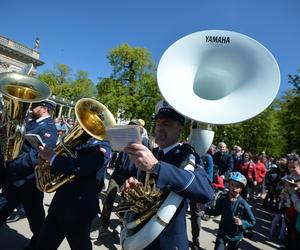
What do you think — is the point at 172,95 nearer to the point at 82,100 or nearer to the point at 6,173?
the point at 82,100

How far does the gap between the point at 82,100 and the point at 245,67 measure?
146 cm

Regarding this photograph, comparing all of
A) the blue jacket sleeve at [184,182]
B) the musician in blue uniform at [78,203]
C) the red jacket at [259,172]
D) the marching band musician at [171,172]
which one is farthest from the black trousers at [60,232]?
the red jacket at [259,172]

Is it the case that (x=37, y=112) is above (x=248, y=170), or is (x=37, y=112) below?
above

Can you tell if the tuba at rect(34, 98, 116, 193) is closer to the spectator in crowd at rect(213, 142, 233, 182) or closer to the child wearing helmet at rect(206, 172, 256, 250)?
the child wearing helmet at rect(206, 172, 256, 250)

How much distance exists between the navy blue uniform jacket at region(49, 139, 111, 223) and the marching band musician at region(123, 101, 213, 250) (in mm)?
605

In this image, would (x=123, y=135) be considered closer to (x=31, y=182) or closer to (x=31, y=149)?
(x=31, y=149)

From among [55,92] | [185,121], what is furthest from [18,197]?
[55,92]

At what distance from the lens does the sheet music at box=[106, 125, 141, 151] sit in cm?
182

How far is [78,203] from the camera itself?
9.66 feet

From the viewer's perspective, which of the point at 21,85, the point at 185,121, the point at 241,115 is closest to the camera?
the point at 241,115

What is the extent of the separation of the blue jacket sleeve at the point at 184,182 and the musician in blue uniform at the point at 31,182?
229 cm

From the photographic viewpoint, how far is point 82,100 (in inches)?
110

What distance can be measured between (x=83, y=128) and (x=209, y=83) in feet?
3.77

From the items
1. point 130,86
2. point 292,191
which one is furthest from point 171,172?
point 130,86
